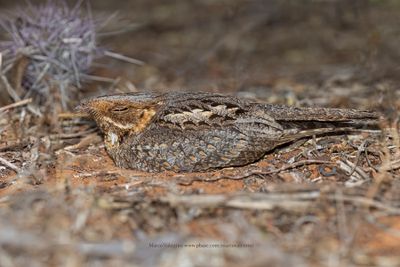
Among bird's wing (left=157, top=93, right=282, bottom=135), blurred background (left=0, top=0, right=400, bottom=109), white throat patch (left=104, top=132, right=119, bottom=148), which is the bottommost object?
white throat patch (left=104, top=132, right=119, bottom=148)

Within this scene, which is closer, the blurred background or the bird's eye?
the bird's eye

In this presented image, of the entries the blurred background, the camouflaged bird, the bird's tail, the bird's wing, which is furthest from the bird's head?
the blurred background

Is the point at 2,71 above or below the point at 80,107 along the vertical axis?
above

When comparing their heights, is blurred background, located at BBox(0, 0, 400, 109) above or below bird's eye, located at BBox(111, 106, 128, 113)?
above

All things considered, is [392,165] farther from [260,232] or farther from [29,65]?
[29,65]

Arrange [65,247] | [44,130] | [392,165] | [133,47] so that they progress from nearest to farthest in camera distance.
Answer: [65,247] → [392,165] → [44,130] → [133,47]

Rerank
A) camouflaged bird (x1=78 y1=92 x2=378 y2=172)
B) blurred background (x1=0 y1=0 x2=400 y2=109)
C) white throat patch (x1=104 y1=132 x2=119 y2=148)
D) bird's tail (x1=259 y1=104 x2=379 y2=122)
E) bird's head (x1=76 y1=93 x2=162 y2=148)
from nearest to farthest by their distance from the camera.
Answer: camouflaged bird (x1=78 y1=92 x2=378 y2=172)
bird's tail (x1=259 y1=104 x2=379 y2=122)
bird's head (x1=76 y1=93 x2=162 y2=148)
white throat patch (x1=104 y1=132 x2=119 y2=148)
blurred background (x1=0 y1=0 x2=400 y2=109)

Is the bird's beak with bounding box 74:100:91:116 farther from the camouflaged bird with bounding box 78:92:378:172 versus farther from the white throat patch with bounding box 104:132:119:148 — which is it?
the white throat patch with bounding box 104:132:119:148

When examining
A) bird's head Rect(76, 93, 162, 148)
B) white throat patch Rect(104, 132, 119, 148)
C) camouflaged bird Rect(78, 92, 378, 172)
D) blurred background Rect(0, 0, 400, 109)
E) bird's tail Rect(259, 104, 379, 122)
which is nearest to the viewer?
camouflaged bird Rect(78, 92, 378, 172)

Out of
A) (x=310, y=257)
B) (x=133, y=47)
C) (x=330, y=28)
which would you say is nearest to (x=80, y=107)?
(x=310, y=257)
